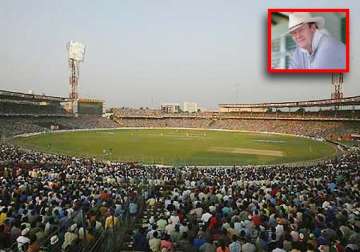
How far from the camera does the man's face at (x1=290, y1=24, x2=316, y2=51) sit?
93.4 ft

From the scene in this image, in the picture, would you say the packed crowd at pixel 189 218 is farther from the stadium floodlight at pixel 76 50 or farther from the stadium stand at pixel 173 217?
the stadium floodlight at pixel 76 50

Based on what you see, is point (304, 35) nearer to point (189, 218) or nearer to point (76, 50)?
point (189, 218)

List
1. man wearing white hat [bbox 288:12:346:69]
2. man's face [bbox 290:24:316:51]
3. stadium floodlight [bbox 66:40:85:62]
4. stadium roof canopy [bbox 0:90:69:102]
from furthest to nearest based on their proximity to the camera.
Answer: stadium floodlight [bbox 66:40:85:62], stadium roof canopy [bbox 0:90:69:102], man's face [bbox 290:24:316:51], man wearing white hat [bbox 288:12:346:69]

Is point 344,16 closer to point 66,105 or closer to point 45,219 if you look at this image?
point 45,219

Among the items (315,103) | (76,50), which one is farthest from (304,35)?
(76,50)

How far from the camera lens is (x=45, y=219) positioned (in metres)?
10.4

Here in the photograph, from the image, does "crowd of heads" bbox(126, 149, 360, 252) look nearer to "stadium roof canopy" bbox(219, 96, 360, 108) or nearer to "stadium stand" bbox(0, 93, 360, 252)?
"stadium stand" bbox(0, 93, 360, 252)

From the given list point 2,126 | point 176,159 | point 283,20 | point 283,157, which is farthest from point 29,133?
point 283,20

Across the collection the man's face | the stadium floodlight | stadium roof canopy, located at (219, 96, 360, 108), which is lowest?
stadium roof canopy, located at (219, 96, 360, 108)

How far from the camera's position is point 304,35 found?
28688mm

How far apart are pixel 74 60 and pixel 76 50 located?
3.11 m

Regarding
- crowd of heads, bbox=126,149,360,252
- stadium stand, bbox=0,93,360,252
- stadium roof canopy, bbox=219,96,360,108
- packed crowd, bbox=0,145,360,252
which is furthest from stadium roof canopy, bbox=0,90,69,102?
crowd of heads, bbox=126,149,360,252

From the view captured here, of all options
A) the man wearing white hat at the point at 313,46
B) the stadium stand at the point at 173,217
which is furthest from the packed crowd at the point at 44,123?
the stadium stand at the point at 173,217

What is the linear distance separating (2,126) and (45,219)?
231 ft
